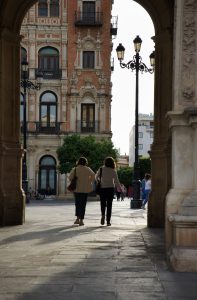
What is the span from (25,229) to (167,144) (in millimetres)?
3760

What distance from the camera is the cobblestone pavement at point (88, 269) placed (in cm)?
589

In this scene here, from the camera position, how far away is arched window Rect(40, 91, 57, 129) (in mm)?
54781

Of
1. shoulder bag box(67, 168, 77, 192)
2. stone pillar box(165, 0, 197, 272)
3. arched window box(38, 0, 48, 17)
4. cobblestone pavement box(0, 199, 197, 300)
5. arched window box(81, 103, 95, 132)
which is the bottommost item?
cobblestone pavement box(0, 199, 197, 300)

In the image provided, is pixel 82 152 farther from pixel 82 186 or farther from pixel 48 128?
pixel 82 186

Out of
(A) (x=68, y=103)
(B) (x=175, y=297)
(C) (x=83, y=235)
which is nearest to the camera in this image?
(B) (x=175, y=297)

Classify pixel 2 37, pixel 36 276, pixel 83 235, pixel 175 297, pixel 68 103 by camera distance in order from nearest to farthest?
1. pixel 175 297
2. pixel 36 276
3. pixel 83 235
4. pixel 2 37
5. pixel 68 103

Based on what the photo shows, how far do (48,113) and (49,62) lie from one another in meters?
4.65

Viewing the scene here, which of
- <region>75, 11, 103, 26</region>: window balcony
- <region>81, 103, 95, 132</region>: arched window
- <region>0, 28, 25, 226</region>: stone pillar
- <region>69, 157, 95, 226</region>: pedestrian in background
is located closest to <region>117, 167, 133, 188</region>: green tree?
<region>81, 103, 95, 132</region>: arched window

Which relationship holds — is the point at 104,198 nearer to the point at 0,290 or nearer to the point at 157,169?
the point at 157,169

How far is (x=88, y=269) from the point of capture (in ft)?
24.1

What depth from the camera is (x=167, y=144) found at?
14.0 m

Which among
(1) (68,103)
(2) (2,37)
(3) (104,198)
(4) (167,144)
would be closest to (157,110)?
(4) (167,144)

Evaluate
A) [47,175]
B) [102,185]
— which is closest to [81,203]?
[102,185]

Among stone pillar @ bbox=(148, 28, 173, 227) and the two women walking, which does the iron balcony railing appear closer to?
the two women walking
